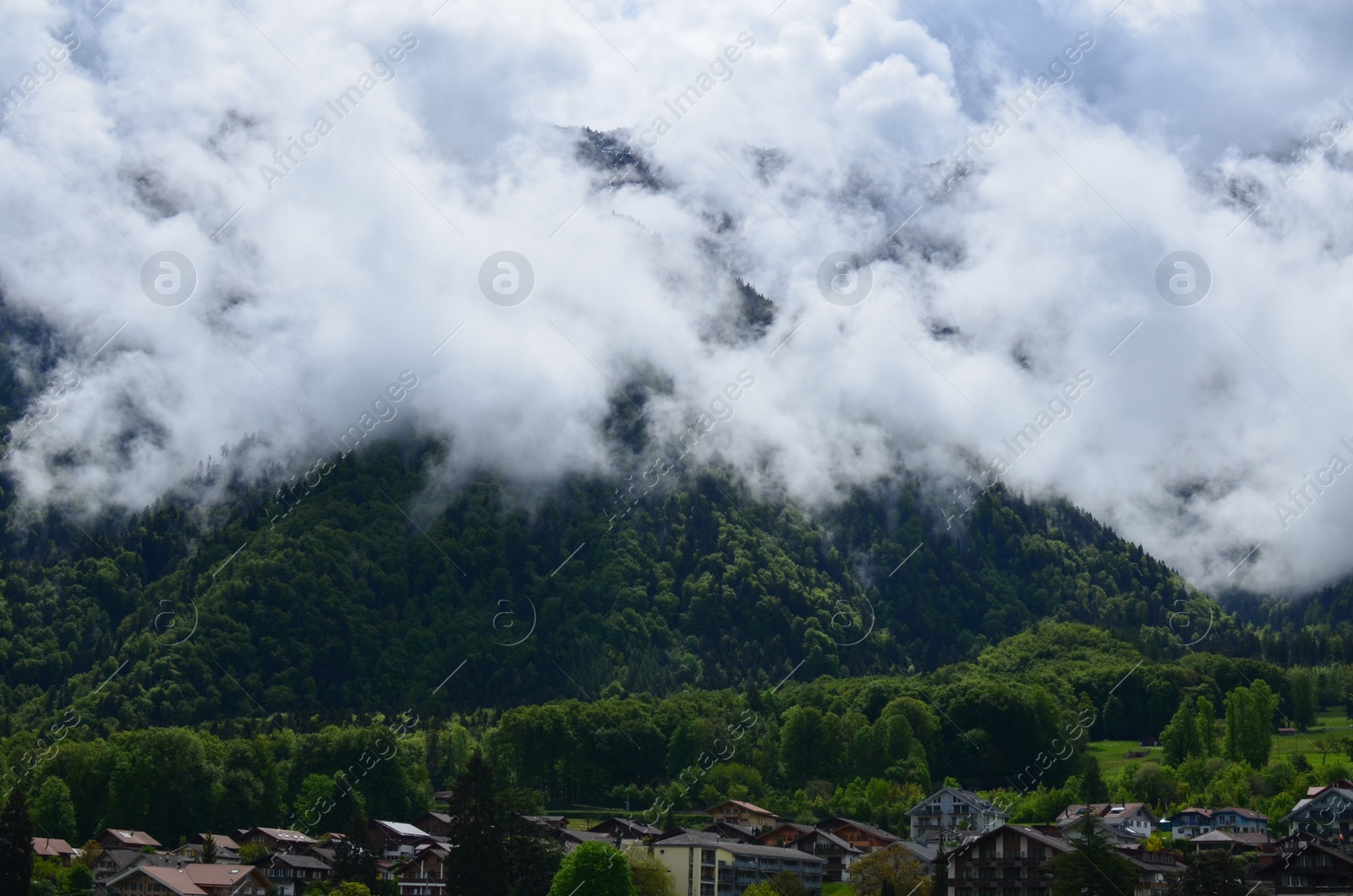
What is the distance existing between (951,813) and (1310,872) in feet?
159

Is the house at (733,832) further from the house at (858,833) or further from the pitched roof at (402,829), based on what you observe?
the pitched roof at (402,829)

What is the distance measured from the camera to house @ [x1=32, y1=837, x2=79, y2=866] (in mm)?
137000

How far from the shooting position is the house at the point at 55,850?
13700cm

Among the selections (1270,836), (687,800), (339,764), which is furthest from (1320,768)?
(339,764)

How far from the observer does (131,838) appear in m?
148

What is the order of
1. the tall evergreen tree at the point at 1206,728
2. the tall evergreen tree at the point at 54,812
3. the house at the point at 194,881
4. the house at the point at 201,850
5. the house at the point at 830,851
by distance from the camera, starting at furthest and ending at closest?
the tall evergreen tree at the point at 1206,728, the tall evergreen tree at the point at 54,812, the house at the point at 830,851, the house at the point at 201,850, the house at the point at 194,881

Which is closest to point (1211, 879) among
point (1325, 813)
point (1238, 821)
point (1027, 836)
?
point (1027, 836)

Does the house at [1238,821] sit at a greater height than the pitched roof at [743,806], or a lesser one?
greater

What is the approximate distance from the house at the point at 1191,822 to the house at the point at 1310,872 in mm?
29911

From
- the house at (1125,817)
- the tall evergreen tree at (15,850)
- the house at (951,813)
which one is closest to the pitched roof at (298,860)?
the tall evergreen tree at (15,850)

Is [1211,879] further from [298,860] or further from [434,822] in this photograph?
[434,822]

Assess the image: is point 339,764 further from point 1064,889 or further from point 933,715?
point 1064,889

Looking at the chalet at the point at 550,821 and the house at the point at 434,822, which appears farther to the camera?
the house at the point at 434,822

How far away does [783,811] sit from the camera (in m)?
168
